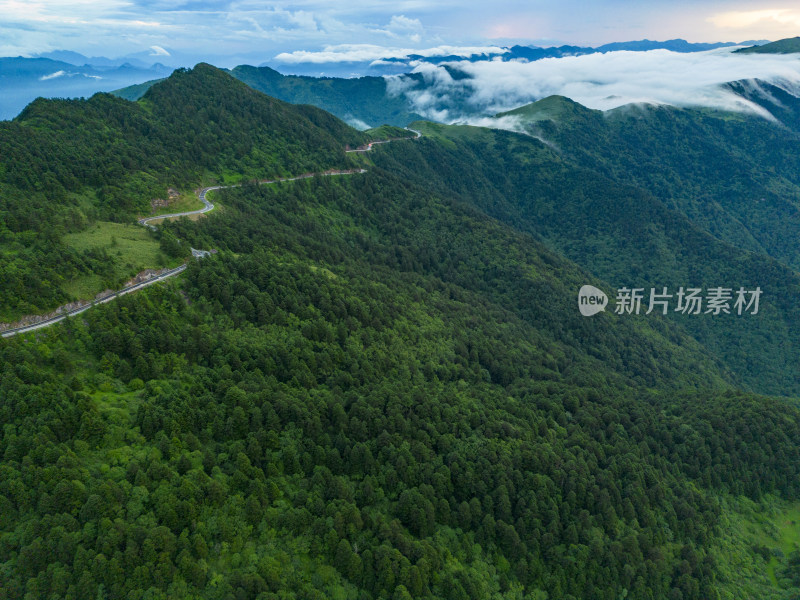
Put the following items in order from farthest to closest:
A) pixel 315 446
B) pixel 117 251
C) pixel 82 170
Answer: pixel 82 170, pixel 117 251, pixel 315 446

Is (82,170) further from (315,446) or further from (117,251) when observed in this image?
(315,446)

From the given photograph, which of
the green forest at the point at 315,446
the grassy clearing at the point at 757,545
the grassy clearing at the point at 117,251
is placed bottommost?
the grassy clearing at the point at 757,545

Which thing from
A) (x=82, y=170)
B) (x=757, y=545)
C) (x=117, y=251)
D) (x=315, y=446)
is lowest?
(x=757, y=545)

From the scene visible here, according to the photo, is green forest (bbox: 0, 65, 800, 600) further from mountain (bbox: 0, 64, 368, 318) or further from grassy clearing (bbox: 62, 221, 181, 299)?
grassy clearing (bbox: 62, 221, 181, 299)

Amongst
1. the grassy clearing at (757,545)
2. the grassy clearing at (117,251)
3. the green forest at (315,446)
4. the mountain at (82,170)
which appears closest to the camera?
the green forest at (315,446)

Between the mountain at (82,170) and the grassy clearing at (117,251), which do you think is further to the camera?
the grassy clearing at (117,251)

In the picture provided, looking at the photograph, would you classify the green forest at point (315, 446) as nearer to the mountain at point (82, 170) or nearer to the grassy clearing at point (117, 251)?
the mountain at point (82, 170)

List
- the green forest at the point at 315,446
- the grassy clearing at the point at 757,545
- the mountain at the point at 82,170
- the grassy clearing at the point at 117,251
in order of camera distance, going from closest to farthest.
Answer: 1. the green forest at the point at 315,446
2. the mountain at the point at 82,170
3. the grassy clearing at the point at 757,545
4. the grassy clearing at the point at 117,251

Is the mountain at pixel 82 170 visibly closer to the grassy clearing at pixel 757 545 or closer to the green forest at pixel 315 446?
the green forest at pixel 315 446

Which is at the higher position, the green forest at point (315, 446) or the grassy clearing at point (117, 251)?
Result: the grassy clearing at point (117, 251)

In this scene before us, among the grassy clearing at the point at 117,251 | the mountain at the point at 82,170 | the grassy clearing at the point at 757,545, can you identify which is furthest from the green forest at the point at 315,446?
the grassy clearing at the point at 117,251

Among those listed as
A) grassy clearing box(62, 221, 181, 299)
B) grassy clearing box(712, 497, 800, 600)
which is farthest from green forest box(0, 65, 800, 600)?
grassy clearing box(62, 221, 181, 299)

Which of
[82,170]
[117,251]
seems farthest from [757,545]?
[82,170]
